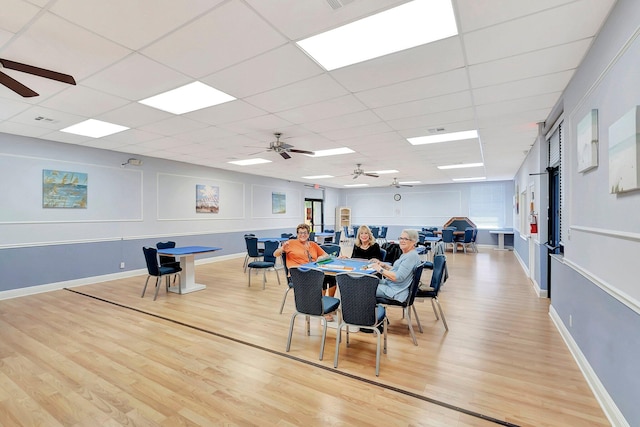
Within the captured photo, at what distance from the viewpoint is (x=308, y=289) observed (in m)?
2.95

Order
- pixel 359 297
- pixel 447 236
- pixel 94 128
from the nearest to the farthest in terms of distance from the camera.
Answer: pixel 359 297 → pixel 94 128 → pixel 447 236

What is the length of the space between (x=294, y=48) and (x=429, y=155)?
17.5 ft

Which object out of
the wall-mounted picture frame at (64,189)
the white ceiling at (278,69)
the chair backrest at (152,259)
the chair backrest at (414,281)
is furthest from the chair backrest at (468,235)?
the wall-mounted picture frame at (64,189)

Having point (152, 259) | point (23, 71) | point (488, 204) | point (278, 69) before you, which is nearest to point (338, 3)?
point (278, 69)

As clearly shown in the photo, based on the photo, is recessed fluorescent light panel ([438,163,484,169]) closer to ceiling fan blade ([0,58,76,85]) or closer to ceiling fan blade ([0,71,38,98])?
ceiling fan blade ([0,58,76,85])

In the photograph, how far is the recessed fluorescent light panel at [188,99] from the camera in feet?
11.4

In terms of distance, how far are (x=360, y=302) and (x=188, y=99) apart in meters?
3.17

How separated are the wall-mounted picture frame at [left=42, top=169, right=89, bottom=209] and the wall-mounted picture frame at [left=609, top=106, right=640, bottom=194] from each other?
7.99 metres

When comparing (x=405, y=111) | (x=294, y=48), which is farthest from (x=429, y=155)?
(x=294, y=48)

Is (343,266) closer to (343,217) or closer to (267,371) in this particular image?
(267,371)

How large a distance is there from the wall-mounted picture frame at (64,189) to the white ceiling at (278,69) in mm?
822

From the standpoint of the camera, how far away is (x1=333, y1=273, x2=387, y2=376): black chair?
269 cm

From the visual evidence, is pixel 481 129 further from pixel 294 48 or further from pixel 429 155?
pixel 294 48

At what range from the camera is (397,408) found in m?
2.24
